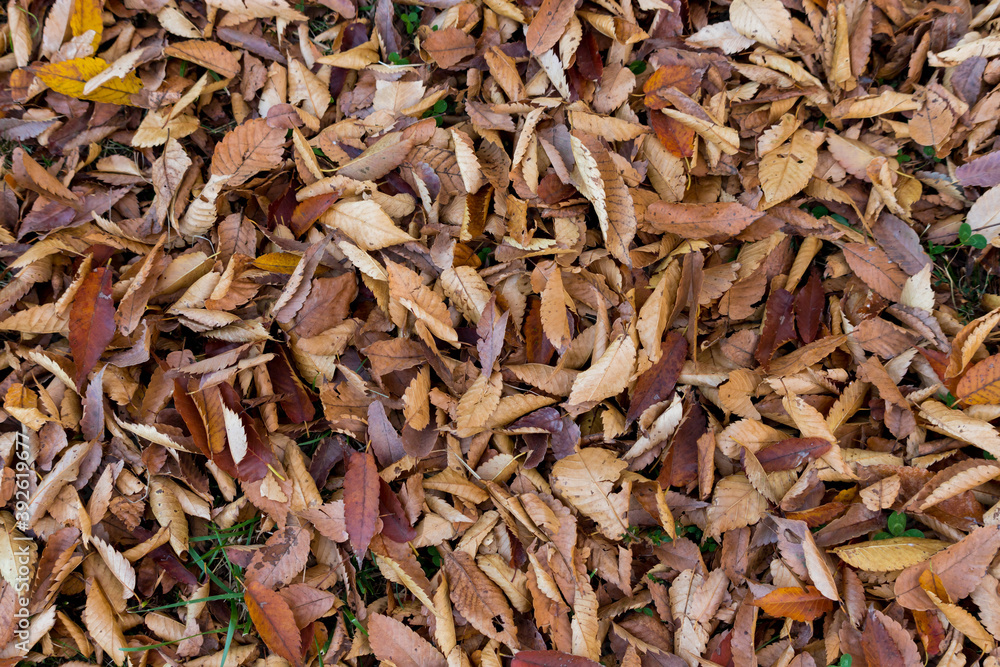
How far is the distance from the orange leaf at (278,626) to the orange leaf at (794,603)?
113 centimetres

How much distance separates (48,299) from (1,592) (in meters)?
0.77

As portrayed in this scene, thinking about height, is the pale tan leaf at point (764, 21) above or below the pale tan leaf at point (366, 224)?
above

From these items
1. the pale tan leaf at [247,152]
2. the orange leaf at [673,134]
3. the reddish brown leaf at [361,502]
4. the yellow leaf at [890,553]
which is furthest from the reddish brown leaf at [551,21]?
the yellow leaf at [890,553]

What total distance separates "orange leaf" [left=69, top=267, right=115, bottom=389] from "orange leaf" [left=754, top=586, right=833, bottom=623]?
5.73 feet

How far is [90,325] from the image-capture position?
5.05 feet

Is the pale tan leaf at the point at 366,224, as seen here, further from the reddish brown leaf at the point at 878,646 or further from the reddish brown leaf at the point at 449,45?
the reddish brown leaf at the point at 878,646

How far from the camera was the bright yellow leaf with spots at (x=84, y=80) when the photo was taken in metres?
1.65

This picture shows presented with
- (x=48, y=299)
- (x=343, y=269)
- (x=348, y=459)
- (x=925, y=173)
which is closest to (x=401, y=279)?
(x=343, y=269)

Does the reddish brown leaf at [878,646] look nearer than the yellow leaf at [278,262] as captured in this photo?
Yes

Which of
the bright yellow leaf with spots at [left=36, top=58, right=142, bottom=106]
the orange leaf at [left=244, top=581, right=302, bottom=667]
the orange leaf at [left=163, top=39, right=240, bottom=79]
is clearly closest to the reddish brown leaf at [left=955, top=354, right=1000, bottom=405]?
the orange leaf at [left=244, top=581, right=302, bottom=667]

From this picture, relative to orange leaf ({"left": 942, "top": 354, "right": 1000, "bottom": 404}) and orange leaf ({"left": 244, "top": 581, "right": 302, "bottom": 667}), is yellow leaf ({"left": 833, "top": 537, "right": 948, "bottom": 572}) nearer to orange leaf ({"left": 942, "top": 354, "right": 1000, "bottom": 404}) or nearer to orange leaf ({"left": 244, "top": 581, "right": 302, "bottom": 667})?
orange leaf ({"left": 942, "top": 354, "right": 1000, "bottom": 404})

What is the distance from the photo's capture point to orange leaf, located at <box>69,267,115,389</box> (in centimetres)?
154

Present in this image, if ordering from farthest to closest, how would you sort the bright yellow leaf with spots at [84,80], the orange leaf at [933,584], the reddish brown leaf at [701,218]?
the bright yellow leaf with spots at [84,80]
the reddish brown leaf at [701,218]
the orange leaf at [933,584]

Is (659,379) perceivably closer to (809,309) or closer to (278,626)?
(809,309)
